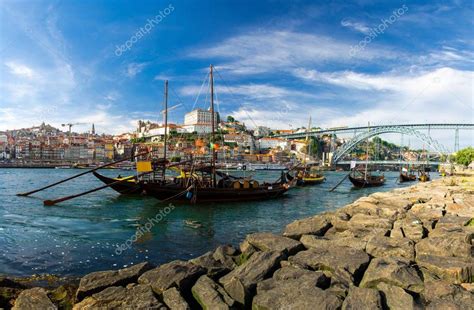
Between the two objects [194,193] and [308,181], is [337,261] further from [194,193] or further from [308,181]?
[308,181]

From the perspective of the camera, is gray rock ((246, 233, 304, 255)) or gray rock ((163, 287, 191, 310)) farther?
gray rock ((246, 233, 304, 255))

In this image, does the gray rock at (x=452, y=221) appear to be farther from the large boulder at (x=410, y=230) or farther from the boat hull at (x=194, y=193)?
the boat hull at (x=194, y=193)

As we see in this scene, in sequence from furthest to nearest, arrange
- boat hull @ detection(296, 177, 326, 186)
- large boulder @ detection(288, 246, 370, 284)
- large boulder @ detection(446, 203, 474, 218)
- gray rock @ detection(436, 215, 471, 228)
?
1. boat hull @ detection(296, 177, 326, 186)
2. large boulder @ detection(446, 203, 474, 218)
3. gray rock @ detection(436, 215, 471, 228)
4. large boulder @ detection(288, 246, 370, 284)

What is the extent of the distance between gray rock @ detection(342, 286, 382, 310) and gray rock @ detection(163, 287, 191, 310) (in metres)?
2.38

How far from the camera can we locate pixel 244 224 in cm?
1641

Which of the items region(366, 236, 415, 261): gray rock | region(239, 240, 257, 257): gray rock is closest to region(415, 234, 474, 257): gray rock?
region(366, 236, 415, 261): gray rock

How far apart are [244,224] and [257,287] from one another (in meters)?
10.5

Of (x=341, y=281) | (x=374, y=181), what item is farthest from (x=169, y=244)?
(x=374, y=181)

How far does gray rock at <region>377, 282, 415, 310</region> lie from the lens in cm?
515

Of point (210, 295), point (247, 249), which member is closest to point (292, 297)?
point (210, 295)

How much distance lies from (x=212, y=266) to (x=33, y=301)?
3.16 meters

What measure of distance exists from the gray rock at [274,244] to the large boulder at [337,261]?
0.43 meters

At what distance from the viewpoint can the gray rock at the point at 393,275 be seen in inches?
227

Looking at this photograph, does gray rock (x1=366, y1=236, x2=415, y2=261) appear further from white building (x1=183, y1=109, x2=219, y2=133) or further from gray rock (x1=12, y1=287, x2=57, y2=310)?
white building (x1=183, y1=109, x2=219, y2=133)
